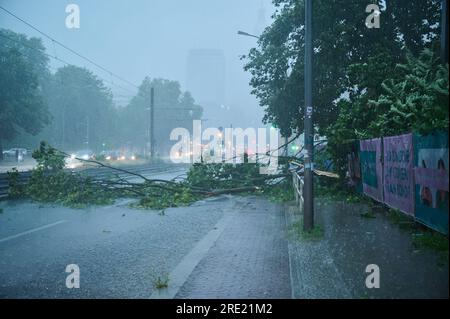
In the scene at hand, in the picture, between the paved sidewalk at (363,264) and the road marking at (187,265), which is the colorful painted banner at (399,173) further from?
the road marking at (187,265)

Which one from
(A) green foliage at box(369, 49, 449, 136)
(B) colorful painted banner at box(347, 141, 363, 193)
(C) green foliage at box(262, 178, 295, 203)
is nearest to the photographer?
(A) green foliage at box(369, 49, 449, 136)

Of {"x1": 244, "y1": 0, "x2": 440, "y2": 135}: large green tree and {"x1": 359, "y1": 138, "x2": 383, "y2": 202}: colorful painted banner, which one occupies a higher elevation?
{"x1": 244, "y1": 0, "x2": 440, "y2": 135}: large green tree

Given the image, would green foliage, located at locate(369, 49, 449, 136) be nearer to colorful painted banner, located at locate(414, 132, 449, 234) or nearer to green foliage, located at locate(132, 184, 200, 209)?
colorful painted banner, located at locate(414, 132, 449, 234)

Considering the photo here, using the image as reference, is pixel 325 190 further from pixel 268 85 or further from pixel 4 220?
pixel 4 220

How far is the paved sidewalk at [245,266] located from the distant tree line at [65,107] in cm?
1836

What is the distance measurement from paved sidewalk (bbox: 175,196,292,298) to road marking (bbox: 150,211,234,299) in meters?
0.09

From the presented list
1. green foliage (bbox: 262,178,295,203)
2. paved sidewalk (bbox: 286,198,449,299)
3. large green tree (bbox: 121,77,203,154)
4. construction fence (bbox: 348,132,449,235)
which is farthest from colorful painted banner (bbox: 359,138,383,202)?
large green tree (bbox: 121,77,203,154)

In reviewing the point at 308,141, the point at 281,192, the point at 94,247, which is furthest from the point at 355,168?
the point at 94,247

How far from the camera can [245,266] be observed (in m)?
7.03

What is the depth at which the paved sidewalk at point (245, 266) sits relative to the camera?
577 centimetres

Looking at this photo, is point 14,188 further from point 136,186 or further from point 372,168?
point 372,168

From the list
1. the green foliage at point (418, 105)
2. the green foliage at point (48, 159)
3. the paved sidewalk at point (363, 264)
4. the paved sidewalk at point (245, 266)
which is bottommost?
the paved sidewalk at point (245, 266)

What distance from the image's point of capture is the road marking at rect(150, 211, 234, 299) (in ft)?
19.0

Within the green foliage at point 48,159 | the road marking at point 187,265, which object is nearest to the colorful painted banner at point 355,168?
the road marking at point 187,265
